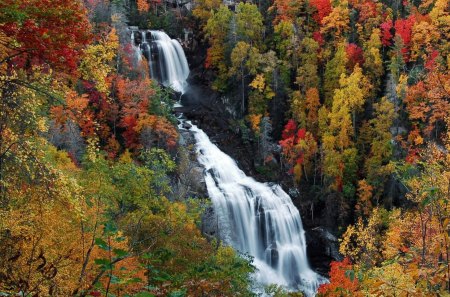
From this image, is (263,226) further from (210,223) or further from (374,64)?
(374,64)

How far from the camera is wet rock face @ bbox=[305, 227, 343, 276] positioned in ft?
102

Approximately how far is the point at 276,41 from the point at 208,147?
14374 millimetres

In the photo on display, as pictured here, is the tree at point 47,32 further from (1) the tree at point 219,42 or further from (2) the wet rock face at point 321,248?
(1) the tree at point 219,42

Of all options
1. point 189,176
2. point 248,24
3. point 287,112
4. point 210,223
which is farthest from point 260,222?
point 248,24

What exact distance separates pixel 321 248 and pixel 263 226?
16.6ft

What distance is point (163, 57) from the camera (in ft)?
141

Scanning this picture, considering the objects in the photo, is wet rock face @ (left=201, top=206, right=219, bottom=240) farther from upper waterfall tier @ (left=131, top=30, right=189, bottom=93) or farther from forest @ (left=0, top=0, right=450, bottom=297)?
upper waterfall tier @ (left=131, top=30, right=189, bottom=93)

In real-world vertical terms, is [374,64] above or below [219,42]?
below

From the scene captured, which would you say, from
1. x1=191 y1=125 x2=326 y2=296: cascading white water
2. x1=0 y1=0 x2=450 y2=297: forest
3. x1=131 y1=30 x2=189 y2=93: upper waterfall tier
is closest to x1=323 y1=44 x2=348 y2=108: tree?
x1=0 y1=0 x2=450 y2=297: forest

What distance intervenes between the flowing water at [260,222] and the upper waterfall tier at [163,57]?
31.3ft

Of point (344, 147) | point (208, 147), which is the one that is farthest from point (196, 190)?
point (344, 147)

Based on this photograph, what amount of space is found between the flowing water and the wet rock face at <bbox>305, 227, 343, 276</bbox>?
652 millimetres

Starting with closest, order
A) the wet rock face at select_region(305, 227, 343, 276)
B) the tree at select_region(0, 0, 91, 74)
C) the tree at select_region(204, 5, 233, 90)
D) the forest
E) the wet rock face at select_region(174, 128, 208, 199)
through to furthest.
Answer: the tree at select_region(0, 0, 91, 74) → the forest → the wet rock face at select_region(174, 128, 208, 199) → the wet rock face at select_region(305, 227, 343, 276) → the tree at select_region(204, 5, 233, 90)

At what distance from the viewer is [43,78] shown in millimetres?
7590
